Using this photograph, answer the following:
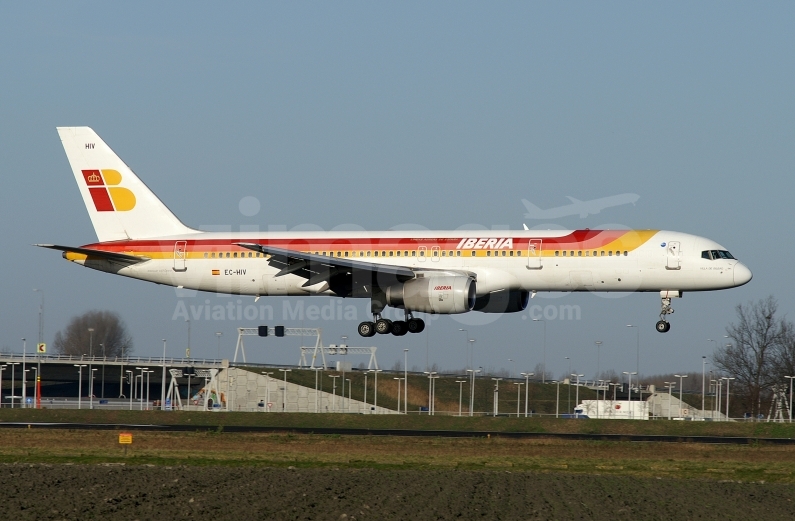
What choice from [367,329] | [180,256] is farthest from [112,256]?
[367,329]

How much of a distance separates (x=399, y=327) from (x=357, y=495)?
2120 cm

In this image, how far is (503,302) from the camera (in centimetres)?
4944

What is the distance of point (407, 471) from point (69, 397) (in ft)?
384

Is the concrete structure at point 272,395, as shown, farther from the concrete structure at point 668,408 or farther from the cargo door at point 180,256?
the cargo door at point 180,256

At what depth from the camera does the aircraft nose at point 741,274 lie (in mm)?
45438

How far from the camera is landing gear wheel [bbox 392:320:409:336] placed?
49719 mm

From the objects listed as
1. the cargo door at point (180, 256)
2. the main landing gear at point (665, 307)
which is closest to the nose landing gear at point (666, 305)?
the main landing gear at point (665, 307)

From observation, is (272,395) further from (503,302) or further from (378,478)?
(378,478)

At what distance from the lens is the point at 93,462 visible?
37.7 m

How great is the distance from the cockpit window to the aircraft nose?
609mm

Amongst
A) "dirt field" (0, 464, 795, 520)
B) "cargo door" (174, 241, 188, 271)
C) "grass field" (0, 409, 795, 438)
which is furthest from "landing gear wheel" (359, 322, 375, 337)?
"dirt field" (0, 464, 795, 520)

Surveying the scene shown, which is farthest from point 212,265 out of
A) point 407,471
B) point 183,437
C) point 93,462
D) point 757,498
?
point 757,498

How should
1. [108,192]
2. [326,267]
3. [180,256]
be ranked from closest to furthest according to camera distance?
[326,267]
[180,256]
[108,192]

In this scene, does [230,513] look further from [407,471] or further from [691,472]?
[691,472]
